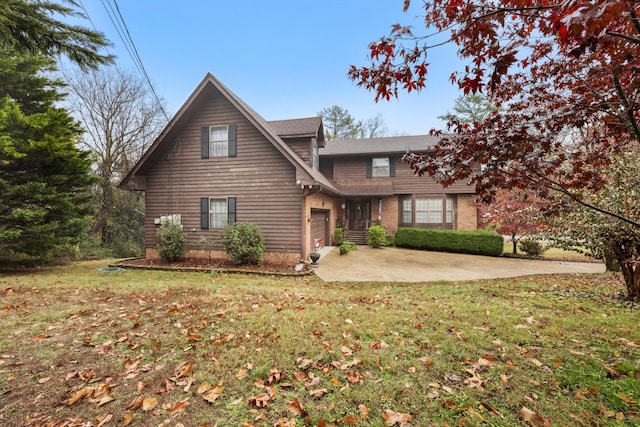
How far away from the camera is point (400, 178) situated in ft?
56.4

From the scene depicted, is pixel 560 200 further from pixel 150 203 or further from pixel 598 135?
pixel 150 203

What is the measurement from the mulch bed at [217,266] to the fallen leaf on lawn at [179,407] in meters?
6.66

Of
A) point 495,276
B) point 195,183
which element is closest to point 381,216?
point 495,276

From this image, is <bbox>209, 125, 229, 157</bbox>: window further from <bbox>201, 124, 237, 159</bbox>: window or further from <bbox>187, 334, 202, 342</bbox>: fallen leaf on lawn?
<bbox>187, 334, 202, 342</bbox>: fallen leaf on lawn

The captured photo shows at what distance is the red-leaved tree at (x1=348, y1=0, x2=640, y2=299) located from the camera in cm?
279

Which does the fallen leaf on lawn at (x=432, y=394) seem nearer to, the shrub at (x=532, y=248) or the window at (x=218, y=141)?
the window at (x=218, y=141)

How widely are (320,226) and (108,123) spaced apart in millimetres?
14970

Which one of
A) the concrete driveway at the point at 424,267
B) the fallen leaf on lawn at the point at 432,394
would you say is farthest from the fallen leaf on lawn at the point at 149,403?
the concrete driveway at the point at 424,267

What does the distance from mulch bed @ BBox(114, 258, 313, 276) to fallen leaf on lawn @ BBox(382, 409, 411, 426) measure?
6988mm

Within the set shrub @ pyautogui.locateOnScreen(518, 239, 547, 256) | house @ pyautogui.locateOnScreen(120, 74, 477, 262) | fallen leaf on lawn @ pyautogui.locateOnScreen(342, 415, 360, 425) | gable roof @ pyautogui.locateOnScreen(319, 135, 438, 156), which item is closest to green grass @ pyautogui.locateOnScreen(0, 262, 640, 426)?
fallen leaf on lawn @ pyautogui.locateOnScreen(342, 415, 360, 425)

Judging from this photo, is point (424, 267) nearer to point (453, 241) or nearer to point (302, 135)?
point (453, 241)

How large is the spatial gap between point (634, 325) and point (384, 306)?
3.57m

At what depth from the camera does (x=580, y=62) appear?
344 cm

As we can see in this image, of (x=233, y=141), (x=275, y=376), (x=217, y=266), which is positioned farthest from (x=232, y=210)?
(x=275, y=376)
